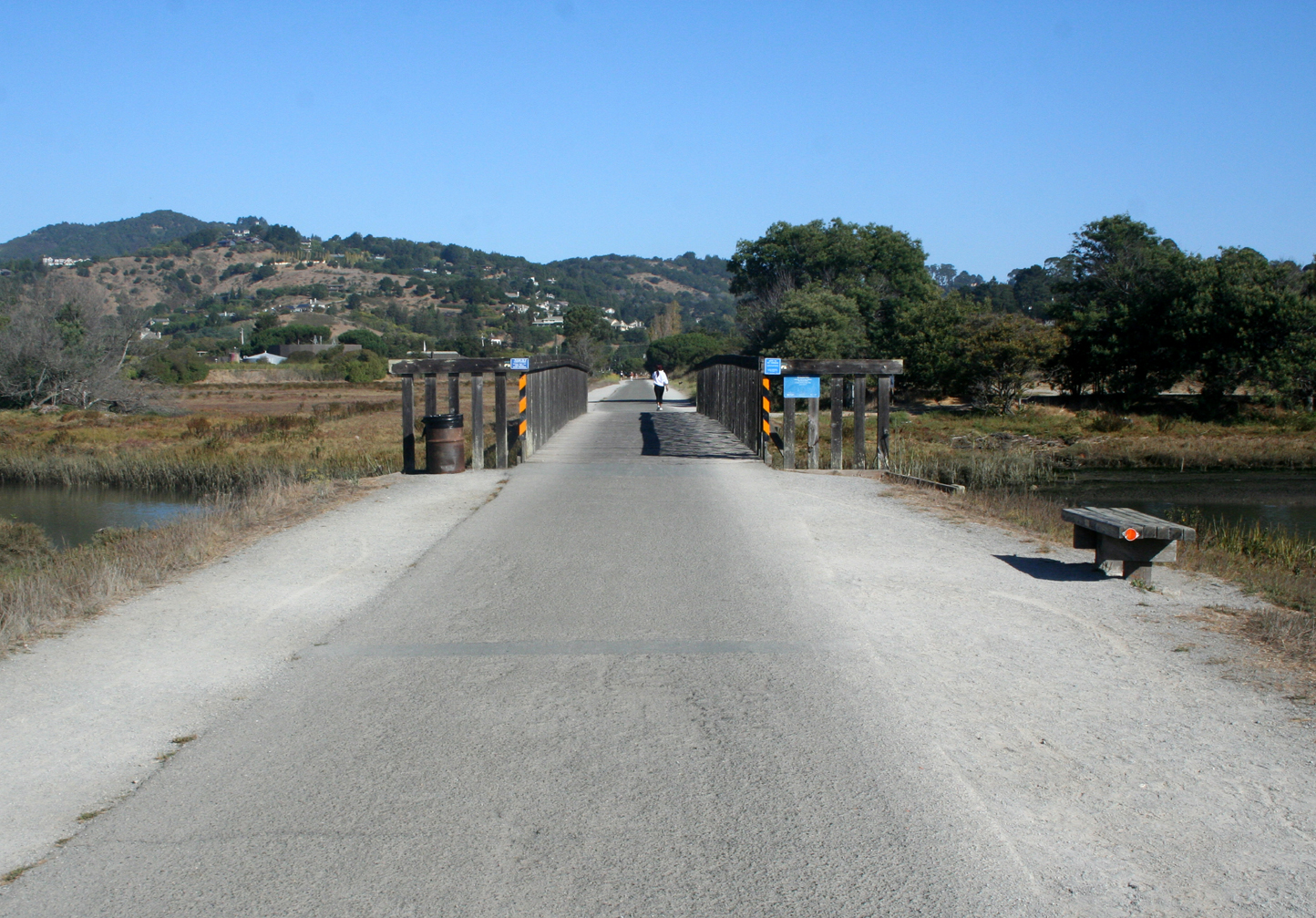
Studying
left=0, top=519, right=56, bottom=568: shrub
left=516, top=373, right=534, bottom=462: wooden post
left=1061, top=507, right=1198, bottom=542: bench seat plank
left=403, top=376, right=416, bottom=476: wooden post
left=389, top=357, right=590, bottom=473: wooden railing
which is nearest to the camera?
left=1061, top=507, right=1198, bottom=542: bench seat plank

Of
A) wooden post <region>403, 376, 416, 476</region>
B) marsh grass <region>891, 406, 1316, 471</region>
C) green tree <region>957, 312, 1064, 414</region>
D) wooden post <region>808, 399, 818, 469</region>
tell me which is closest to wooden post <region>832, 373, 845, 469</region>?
wooden post <region>808, 399, 818, 469</region>

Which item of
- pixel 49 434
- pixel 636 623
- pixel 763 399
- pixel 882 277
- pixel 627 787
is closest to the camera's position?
pixel 627 787

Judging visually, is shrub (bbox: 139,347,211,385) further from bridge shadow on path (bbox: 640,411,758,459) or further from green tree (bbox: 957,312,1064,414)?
green tree (bbox: 957,312,1064,414)

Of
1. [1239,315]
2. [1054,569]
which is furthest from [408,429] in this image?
[1239,315]

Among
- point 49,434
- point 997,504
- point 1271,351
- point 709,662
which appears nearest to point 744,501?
point 997,504

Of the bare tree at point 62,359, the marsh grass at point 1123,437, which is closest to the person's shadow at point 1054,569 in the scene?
the marsh grass at point 1123,437

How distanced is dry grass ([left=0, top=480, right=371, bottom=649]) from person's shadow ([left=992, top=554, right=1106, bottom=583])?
789 centimetres

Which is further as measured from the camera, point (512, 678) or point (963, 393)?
point (963, 393)

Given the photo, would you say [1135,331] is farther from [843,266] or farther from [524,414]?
[524,414]

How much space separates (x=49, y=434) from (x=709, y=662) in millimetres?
36951

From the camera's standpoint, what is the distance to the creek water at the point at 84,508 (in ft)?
65.9

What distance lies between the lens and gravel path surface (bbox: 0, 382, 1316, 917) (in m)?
3.72

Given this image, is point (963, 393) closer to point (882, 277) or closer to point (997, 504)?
point (882, 277)

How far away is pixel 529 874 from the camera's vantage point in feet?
12.4
